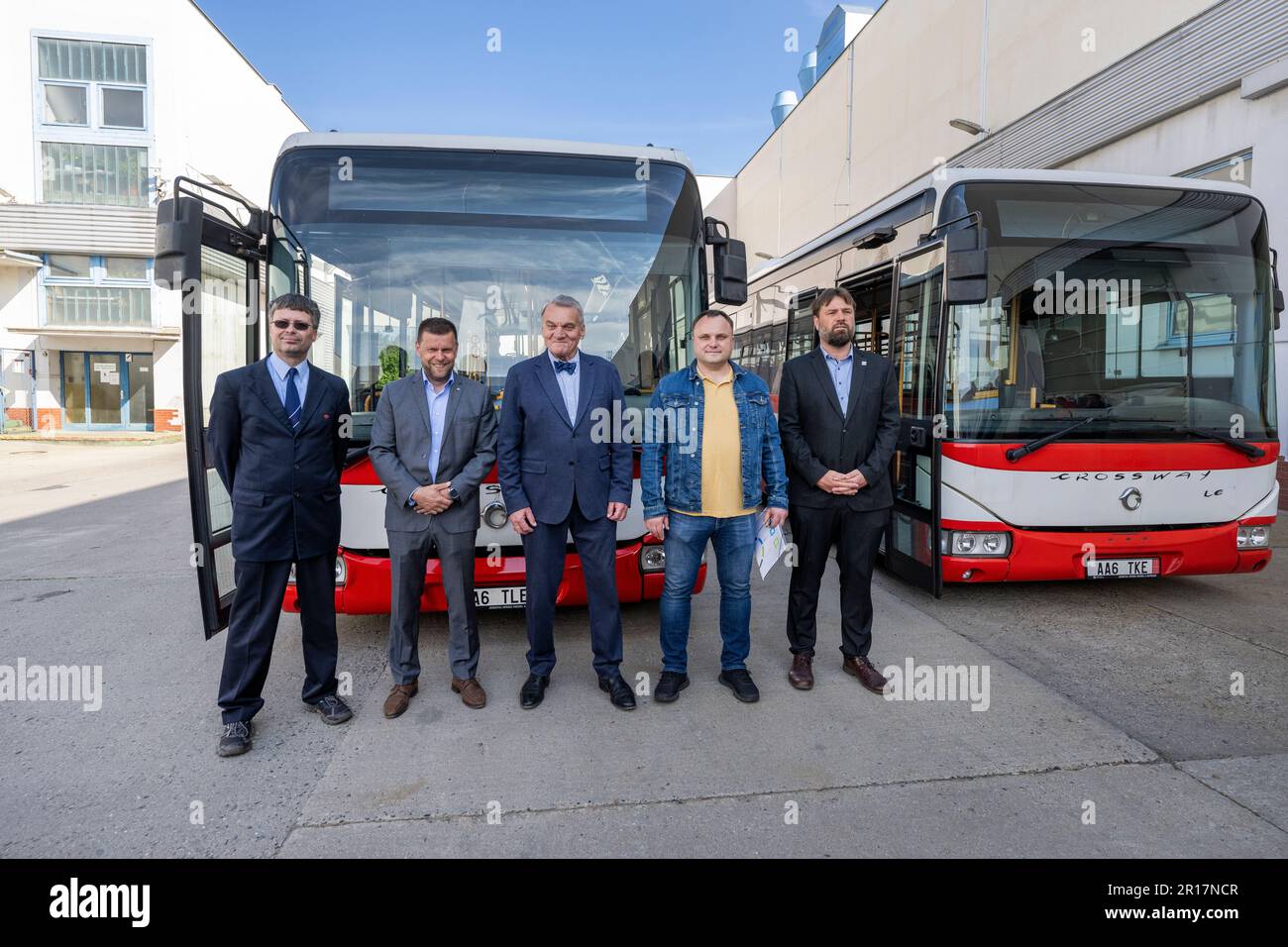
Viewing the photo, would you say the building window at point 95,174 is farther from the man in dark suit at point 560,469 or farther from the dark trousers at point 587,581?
the dark trousers at point 587,581

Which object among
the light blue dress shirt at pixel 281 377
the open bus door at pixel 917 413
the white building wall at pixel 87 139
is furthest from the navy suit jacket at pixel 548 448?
the white building wall at pixel 87 139

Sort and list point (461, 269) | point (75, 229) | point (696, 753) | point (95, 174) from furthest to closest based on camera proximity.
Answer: point (95, 174), point (75, 229), point (461, 269), point (696, 753)

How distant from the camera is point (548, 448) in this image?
3.83 metres

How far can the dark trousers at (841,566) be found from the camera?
4.13m

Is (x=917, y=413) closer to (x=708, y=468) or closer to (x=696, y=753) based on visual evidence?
(x=708, y=468)

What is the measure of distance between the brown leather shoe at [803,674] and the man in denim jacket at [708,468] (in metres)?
0.27

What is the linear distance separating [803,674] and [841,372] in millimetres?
1655

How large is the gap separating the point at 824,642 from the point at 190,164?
29889 mm

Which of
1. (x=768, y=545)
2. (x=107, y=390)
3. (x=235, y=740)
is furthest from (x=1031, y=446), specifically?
(x=107, y=390)

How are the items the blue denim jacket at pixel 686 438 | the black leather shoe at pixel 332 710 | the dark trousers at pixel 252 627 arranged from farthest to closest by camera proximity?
1. the blue denim jacket at pixel 686 438
2. the black leather shoe at pixel 332 710
3. the dark trousers at pixel 252 627

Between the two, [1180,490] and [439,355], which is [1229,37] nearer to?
[1180,490]

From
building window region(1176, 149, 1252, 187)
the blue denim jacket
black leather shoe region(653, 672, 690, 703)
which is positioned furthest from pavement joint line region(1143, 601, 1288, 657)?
building window region(1176, 149, 1252, 187)

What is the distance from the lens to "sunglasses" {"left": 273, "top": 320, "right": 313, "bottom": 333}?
3.50m
